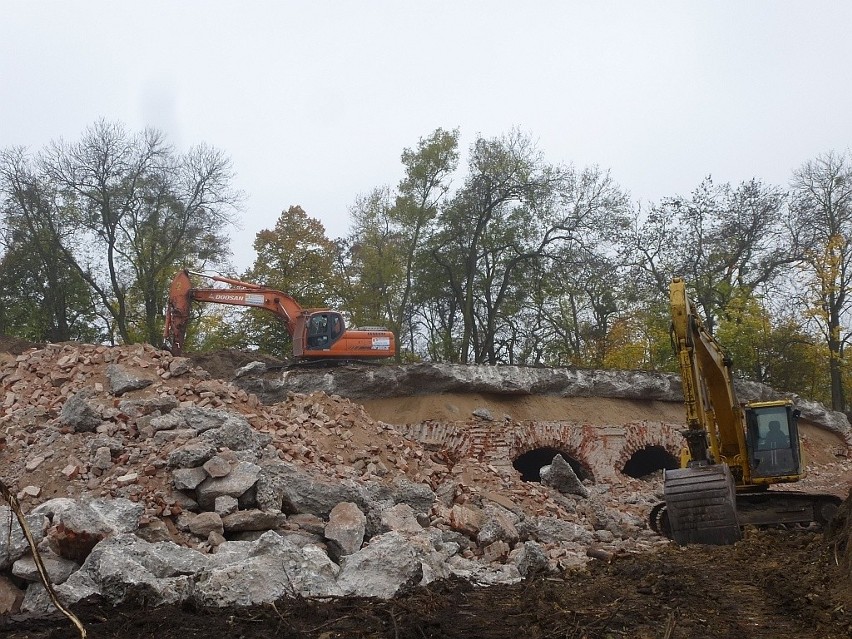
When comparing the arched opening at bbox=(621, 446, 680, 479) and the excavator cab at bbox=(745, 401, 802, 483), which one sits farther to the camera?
the arched opening at bbox=(621, 446, 680, 479)

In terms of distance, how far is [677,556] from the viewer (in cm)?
900

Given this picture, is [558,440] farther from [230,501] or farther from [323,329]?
[230,501]

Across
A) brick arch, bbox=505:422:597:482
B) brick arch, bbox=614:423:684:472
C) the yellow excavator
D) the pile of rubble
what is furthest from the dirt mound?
brick arch, bbox=614:423:684:472

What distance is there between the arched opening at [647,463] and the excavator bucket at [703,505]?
10599 mm

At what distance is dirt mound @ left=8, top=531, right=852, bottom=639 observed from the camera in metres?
5.09

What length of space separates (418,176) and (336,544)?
22546 millimetres

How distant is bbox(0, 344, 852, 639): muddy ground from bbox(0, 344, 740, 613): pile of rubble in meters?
0.36

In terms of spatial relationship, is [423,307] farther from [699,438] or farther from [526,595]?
[526,595]

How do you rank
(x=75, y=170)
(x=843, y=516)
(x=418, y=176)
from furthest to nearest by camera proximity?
(x=418, y=176), (x=75, y=170), (x=843, y=516)

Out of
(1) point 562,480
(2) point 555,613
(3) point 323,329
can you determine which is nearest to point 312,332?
(3) point 323,329

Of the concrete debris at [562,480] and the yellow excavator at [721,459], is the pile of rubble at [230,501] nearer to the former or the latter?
the concrete debris at [562,480]

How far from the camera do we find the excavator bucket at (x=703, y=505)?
956cm

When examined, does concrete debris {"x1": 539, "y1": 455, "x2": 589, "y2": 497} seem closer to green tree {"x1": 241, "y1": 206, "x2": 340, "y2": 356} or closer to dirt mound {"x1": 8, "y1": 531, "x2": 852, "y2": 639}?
dirt mound {"x1": 8, "y1": 531, "x2": 852, "y2": 639}

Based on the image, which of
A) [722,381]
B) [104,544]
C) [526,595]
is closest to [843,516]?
[526,595]
